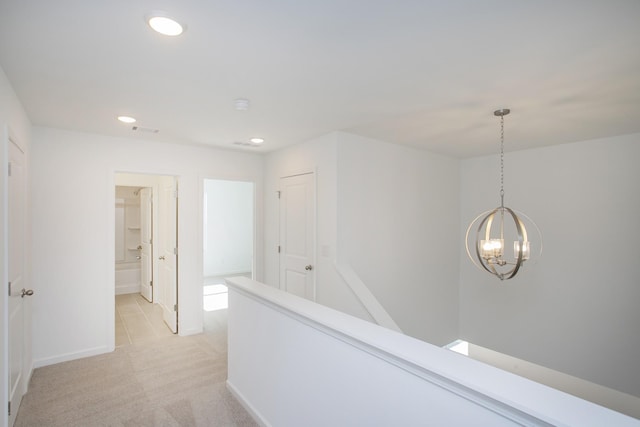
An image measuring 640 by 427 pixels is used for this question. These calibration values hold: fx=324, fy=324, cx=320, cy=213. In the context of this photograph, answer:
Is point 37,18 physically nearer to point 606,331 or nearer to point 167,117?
point 167,117

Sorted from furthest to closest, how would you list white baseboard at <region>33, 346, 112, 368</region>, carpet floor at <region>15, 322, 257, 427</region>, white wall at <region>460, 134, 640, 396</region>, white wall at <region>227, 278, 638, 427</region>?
white wall at <region>460, 134, 640, 396</region> → white baseboard at <region>33, 346, 112, 368</region> → carpet floor at <region>15, 322, 257, 427</region> → white wall at <region>227, 278, 638, 427</region>

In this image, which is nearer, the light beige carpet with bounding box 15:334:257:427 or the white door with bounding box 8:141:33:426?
the white door with bounding box 8:141:33:426

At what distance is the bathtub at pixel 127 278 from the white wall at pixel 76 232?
2.82 m

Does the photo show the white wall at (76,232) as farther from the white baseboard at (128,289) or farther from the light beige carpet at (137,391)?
the white baseboard at (128,289)

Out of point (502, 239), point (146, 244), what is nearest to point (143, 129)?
point (146, 244)

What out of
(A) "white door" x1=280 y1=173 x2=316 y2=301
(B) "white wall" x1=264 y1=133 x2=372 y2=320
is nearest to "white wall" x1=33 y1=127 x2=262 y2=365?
(A) "white door" x1=280 y1=173 x2=316 y2=301

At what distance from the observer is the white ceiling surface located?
56.8 inches

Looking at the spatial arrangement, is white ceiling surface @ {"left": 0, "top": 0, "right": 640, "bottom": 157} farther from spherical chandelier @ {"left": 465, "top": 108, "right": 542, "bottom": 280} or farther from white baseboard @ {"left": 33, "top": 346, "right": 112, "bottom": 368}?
white baseboard @ {"left": 33, "top": 346, "right": 112, "bottom": 368}

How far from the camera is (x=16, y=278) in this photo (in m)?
2.42

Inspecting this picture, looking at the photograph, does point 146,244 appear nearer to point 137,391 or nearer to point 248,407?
point 137,391

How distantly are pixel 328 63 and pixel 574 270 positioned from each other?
4.05 meters

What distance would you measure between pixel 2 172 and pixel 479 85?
3.10 meters

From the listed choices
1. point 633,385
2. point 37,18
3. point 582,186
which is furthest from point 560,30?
point 633,385

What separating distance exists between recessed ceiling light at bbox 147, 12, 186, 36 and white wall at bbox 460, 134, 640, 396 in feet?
14.6
